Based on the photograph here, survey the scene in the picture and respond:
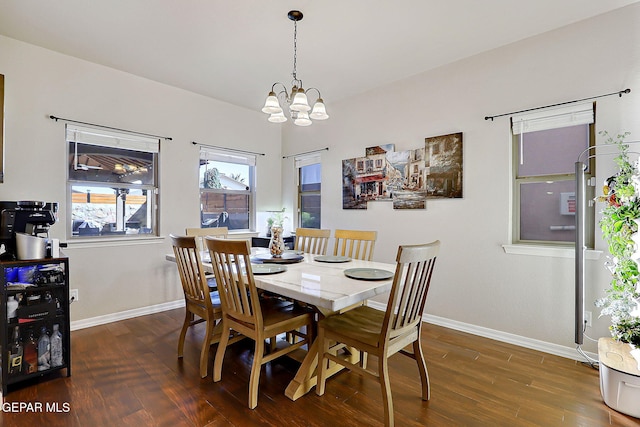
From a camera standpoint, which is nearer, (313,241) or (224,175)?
(313,241)

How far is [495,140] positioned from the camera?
283 centimetres

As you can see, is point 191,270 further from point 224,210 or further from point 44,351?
point 224,210

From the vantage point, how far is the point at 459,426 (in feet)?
5.51

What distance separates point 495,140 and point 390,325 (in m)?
2.14

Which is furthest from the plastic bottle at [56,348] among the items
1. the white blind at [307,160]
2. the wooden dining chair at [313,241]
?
the white blind at [307,160]

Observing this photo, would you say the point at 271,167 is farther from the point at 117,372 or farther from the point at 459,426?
the point at 459,426

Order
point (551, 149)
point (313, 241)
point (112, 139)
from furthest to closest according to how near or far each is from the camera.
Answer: point (112, 139), point (313, 241), point (551, 149)

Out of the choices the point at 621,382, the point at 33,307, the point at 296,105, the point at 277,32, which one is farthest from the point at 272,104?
the point at 621,382

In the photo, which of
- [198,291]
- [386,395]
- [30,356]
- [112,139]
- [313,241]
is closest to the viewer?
[386,395]

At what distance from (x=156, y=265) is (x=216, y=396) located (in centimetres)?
215

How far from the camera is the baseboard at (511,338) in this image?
246cm

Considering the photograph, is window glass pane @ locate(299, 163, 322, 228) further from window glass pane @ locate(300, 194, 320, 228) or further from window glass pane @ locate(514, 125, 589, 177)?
window glass pane @ locate(514, 125, 589, 177)

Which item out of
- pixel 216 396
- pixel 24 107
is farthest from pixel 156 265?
pixel 216 396

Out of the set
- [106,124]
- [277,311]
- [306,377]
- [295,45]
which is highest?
[295,45]
